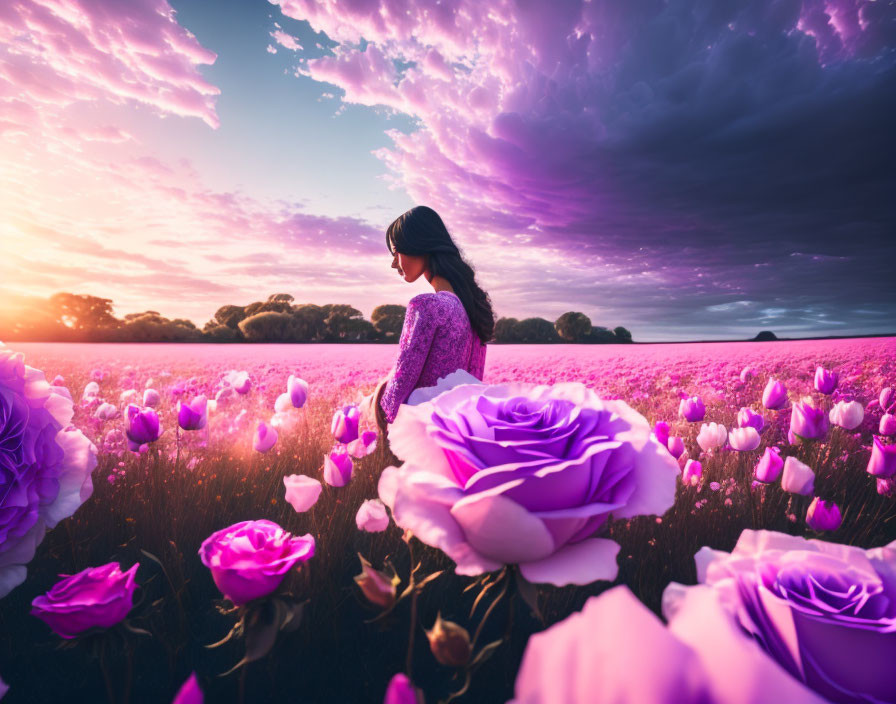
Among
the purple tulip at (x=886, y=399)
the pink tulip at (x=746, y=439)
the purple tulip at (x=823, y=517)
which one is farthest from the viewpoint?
the purple tulip at (x=886, y=399)

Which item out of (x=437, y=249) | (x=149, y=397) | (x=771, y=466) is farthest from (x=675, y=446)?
(x=149, y=397)

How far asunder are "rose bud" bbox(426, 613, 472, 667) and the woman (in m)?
2.16

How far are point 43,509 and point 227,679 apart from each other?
0.62 metres

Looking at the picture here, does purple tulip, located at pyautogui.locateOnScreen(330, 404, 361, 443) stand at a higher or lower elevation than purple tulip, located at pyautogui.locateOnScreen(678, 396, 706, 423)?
lower

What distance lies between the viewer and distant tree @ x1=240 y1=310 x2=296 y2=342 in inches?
1382

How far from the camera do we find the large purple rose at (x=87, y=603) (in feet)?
2.55


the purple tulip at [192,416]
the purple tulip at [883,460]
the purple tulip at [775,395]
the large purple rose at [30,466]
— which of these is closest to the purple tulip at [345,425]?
the purple tulip at [192,416]

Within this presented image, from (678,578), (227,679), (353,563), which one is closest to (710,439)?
(678,578)

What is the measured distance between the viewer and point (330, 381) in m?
6.20

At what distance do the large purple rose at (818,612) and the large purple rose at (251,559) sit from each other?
23.8 inches

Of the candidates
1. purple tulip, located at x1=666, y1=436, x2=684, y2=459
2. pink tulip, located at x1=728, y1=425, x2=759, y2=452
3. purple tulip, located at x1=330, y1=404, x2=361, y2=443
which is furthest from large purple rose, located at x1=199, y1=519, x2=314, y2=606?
pink tulip, located at x1=728, y1=425, x2=759, y2=452

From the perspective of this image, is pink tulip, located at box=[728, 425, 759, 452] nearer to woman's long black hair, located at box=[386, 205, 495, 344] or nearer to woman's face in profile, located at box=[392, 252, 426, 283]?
woman's long black hair, located at box=[386, 205, 495, 344]

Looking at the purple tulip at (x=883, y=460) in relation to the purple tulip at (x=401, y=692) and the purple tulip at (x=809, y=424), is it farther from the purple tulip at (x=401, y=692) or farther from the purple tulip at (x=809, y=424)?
the purple tulip at (x=401, y=692)

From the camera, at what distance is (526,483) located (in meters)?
0.59
